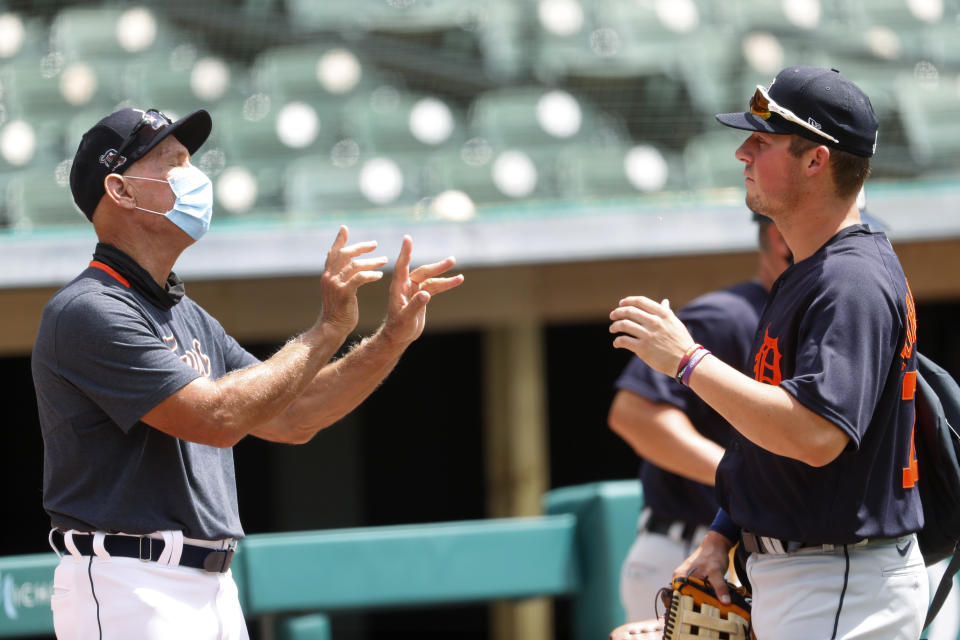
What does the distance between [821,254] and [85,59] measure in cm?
669

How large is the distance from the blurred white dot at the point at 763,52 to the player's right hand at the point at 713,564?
20.6 feet

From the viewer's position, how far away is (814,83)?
2.21 meters

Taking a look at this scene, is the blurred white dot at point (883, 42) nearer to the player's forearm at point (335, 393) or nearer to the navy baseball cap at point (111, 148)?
the player's forearm at point (335, 393)

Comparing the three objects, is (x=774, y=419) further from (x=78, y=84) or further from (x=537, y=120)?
(x=78, y=84)

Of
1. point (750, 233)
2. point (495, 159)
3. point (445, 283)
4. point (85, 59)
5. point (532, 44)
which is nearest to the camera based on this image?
point (445, 283)

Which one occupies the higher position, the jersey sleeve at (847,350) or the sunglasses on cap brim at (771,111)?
the sunglasses on cap brim at (771,111)

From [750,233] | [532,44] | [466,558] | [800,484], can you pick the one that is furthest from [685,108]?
[800,484]

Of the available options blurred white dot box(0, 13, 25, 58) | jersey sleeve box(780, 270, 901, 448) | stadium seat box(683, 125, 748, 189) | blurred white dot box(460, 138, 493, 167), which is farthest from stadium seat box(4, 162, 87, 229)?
jersey sleeve box(780, 270, 901, 448)

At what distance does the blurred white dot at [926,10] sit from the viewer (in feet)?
29.0

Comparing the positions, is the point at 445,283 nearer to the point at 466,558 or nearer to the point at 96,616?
the point at 96,616

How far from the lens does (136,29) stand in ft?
26.7

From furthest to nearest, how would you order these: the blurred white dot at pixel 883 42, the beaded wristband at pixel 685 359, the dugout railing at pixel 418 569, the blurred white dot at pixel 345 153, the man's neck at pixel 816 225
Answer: the blurred white dot at pixel 883 42 < the blurred white dot at pixel 345 153 < the dugout railing at pixel 418 569 < the man's neck at pixel 816 225 < the beaded wristband at pixel 685 359

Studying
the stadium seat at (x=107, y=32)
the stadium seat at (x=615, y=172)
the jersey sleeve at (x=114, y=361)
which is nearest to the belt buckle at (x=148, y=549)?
the jersey sleeve at (x=114, y=361)

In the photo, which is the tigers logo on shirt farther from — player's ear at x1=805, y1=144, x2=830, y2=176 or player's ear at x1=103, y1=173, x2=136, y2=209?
player's ear at x1=805, y1=144, x2=830, y2=176
